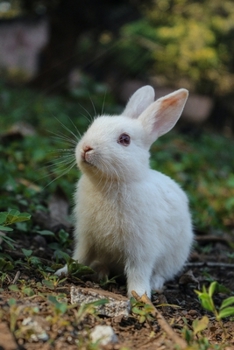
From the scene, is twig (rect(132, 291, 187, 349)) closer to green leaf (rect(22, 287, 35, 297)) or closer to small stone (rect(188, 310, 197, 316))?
small stone (rect(188, 310, 197, 316))

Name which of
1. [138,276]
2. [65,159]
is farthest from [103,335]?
[65,159]

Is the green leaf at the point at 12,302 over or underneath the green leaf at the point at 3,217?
underneath

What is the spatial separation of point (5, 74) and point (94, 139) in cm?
900

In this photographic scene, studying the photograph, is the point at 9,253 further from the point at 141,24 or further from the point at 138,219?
the point at 141,24

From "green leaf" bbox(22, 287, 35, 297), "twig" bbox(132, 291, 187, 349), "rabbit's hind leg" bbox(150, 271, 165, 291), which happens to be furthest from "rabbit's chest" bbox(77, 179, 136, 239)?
"green leaf" bbox(22, 287, 35, 297)

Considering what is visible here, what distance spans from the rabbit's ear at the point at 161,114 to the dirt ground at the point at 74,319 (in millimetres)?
1146

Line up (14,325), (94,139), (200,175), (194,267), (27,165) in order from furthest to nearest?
(200,175)
(27,165)
(194,267)
(94,139)
(14,325)

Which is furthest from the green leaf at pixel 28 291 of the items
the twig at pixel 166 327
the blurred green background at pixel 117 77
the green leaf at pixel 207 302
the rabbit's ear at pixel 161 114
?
the blurred green background at pixel 117 77

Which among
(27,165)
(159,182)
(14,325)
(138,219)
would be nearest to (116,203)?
(138,219)

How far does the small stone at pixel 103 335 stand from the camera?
2492 millimetres

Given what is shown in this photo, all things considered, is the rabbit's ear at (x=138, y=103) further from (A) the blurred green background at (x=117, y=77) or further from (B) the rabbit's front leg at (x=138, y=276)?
(A) the blurred green background at (x=117, y=77)

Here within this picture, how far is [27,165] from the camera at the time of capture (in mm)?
5875

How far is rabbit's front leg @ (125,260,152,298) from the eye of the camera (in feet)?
11.3

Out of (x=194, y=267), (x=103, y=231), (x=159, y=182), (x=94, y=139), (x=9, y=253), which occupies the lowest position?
(x=194, y=267)
